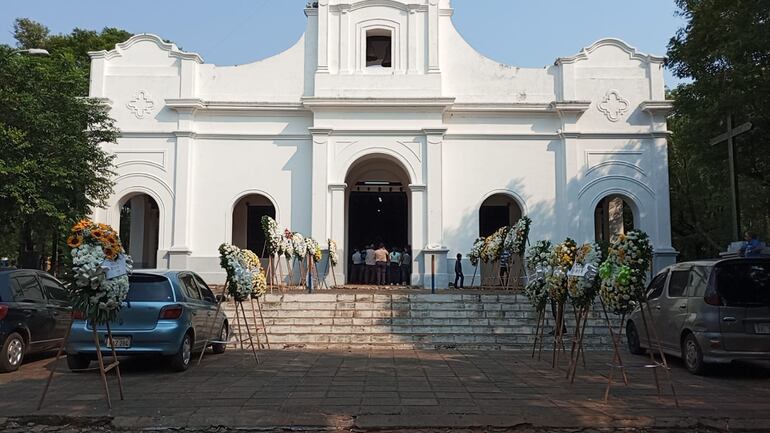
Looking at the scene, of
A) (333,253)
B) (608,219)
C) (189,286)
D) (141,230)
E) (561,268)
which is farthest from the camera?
(608,219)

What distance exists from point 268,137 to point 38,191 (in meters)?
7.13

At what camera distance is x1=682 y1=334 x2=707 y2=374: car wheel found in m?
9.12

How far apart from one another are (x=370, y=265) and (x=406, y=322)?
715 centimetres

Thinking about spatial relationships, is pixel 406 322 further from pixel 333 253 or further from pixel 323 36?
pixel 323 36

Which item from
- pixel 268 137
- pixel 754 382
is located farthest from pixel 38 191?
pixel 754 382

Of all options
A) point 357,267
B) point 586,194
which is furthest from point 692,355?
point 357,267

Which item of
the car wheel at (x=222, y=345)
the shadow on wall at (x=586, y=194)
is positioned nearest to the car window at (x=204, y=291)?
the car wheel at (x=222, y=345)

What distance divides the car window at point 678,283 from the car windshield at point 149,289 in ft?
25.5

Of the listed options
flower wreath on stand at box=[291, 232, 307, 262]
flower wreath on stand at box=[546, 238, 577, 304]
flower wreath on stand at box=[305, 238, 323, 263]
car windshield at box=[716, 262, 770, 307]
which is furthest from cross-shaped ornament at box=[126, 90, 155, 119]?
car windshield at box=[716, 262, 770, 307]

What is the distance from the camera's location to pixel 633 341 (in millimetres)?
11695

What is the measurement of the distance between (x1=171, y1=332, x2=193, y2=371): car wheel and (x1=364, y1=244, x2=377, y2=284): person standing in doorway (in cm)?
1130

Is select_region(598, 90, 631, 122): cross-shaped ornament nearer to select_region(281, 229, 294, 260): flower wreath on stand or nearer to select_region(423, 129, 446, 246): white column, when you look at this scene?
select_region(423, 129, 446, 246): white column

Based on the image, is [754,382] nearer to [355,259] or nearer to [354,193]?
[355,259]

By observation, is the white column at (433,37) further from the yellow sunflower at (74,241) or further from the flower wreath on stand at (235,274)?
the yellow sunflower at (74,241)
